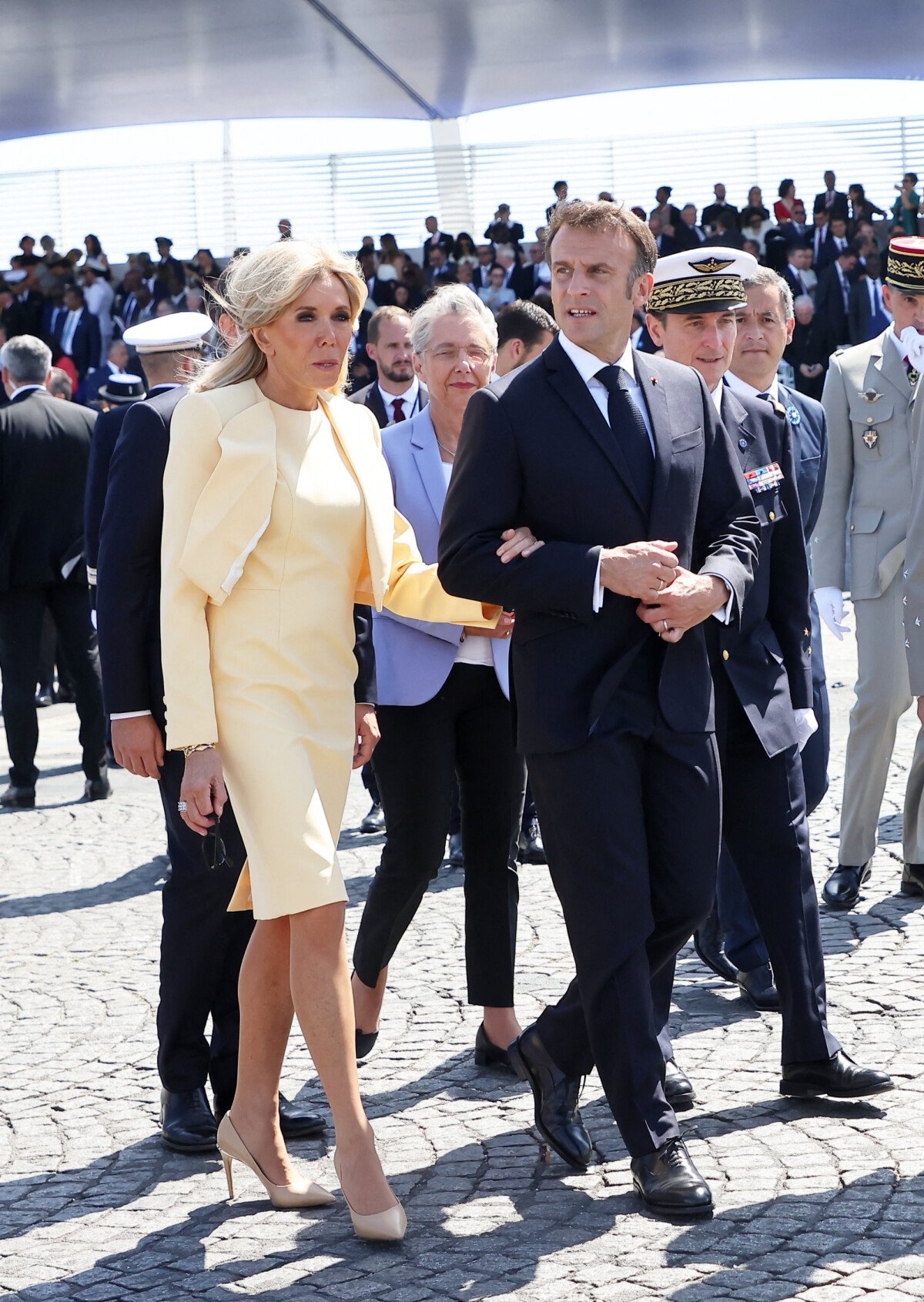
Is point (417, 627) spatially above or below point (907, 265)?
below

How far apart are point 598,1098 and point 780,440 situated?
178 centimetres

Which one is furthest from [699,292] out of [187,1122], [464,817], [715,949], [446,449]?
[187,1122]

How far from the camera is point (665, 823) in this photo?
151 inches

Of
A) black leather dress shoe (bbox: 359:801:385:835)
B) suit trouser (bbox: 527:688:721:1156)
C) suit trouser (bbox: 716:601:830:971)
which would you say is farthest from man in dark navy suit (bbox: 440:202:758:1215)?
black leather dress shoe (bbox: 359:801:385:835)

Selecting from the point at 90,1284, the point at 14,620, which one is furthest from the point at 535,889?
the point at 14,620

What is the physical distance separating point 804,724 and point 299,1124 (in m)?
1.63

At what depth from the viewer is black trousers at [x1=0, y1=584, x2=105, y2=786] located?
31.5ft

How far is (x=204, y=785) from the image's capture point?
367 centimetres

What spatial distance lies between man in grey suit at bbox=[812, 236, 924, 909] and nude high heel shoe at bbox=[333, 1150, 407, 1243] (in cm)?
303

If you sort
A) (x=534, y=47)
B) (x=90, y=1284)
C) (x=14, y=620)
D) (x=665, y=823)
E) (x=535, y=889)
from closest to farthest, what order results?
1. (x=90, y=1284)
2. (x=665, y=823)
3. (x=535, y=889)
4. (x=14, y=620)
5. (x=534, y=47)

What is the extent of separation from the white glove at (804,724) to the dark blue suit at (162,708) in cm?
144

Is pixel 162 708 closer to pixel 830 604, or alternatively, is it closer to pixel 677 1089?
pixel 677 1089

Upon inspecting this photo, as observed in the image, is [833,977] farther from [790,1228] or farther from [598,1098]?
[790,1228]

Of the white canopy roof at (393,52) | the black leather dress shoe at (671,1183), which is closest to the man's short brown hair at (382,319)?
the black leather dress shoe at (671,1183)
